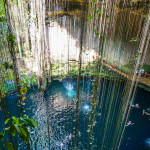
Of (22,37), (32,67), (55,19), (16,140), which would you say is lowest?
(16,140)

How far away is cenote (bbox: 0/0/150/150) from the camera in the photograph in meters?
2.24

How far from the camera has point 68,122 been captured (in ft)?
14.6

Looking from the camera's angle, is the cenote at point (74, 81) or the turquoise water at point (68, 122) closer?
the cenote at point (74, 81)

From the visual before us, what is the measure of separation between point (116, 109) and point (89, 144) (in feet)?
6.57

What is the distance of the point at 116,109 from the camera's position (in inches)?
198

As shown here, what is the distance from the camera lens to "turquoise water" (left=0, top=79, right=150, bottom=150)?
12.0 feet

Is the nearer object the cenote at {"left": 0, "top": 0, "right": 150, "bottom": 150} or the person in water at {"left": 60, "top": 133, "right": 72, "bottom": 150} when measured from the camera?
the cenote at {"left": 0, "top": 0, "right": 150, "bottom": 150}

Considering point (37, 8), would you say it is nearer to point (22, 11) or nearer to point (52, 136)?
point (22, 11)

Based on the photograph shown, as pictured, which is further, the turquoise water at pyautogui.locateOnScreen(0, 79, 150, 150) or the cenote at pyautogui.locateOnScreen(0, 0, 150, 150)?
the turquoise water at pyautogui.locateOnScreen(0, 79, 150, 150)

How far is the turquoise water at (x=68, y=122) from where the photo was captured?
3656 mm

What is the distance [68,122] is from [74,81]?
3.36 meters

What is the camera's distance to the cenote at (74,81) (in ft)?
7.35

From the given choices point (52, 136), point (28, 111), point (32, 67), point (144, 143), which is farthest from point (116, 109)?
point (32, 67)

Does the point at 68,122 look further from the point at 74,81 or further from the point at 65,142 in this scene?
the point at 74,81
